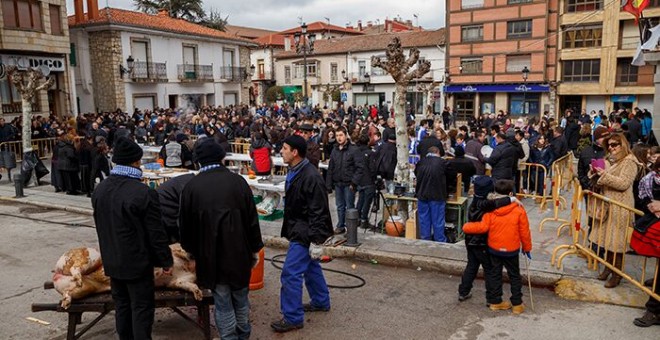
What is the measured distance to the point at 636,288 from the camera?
607 cm

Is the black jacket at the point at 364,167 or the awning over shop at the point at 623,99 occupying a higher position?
the awning over shop at the point at 623,99

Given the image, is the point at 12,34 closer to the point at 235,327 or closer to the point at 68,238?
the point at 68,238

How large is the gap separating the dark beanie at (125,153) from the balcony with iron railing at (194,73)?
29973 mm

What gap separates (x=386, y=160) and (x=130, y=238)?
19.5 ft

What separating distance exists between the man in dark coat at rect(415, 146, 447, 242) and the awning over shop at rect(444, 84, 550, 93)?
1338 inches

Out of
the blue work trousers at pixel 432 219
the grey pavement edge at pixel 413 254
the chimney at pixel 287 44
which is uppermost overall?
the chimney at pixel 287 44

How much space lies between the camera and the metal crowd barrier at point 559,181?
370 inches

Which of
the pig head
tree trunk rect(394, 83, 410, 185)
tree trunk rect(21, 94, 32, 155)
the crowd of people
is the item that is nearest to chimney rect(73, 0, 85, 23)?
the crowd of people

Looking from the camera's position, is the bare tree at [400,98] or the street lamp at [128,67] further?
the street lamp at [128,67]

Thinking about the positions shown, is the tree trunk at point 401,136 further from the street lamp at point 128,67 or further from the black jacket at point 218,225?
the street lamp at point 128,67

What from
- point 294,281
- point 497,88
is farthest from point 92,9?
point 294,281

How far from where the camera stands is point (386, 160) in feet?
31.3

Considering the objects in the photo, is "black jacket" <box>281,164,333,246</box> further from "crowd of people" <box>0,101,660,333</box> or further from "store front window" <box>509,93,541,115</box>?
"store front window" <box>509,93,541,115</box>

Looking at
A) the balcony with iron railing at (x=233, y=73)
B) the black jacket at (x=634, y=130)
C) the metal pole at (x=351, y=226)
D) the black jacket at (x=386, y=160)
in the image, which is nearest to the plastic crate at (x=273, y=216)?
the black jacket at (x=386, y=160)
